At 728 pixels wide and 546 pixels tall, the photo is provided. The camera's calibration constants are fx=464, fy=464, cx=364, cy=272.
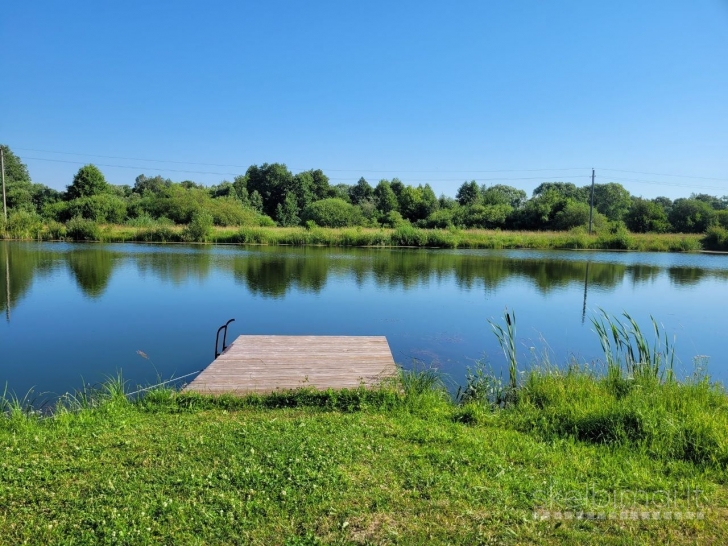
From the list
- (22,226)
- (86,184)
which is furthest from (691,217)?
(86,184)

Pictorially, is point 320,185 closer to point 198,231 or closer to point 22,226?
point 198,231

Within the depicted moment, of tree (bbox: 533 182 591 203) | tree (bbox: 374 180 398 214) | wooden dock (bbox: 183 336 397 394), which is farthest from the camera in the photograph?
tree (bbox: 533 182 591 203)

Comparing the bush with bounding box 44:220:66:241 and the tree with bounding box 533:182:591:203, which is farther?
the tree with bounding box 533:182:591:203

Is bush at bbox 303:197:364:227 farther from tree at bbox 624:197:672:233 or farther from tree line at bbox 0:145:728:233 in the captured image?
tree at bbox 624:197:672:233

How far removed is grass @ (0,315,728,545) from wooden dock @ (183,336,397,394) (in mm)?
438

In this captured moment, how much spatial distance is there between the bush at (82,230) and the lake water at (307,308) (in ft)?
35.5

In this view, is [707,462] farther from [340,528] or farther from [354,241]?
[354,241]

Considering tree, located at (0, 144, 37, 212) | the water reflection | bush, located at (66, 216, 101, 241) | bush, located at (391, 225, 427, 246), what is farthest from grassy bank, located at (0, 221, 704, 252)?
tree, located at (0, 144, 37, 212)

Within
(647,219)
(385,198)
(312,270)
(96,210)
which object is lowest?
(312,270)

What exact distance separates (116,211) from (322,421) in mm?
42753

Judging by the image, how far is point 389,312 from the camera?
12.3 m

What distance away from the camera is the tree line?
41.2 metres

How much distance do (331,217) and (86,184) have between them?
24.7 meters

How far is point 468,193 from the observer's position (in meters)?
64.8
